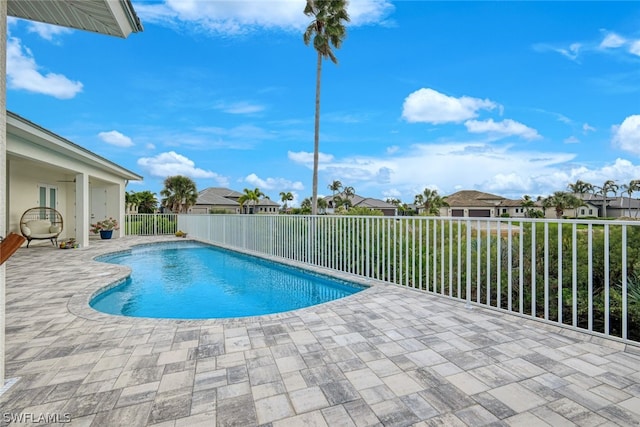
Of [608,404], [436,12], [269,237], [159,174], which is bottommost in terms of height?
[608,404]

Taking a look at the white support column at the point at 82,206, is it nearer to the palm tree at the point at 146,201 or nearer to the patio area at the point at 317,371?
the patio area at the point at 317,371

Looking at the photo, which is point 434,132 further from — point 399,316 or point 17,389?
point 17,389

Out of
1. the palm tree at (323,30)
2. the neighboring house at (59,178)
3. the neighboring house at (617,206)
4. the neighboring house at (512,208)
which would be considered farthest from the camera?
the neighboring house at (617,206)

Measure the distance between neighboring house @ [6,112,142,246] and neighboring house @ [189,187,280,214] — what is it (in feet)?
78.9

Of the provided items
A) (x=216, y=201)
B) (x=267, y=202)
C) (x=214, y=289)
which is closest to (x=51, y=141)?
(x=214, y=289)

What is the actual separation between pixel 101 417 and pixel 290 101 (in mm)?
19222

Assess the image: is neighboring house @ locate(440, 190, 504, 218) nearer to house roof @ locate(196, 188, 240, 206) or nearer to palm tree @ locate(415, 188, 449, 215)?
palm tree @ locate(415, 188, 449, 215)

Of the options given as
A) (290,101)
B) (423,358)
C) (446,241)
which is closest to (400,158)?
(290,101)

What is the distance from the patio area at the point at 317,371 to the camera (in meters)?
1.94

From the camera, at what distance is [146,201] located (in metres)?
34.8

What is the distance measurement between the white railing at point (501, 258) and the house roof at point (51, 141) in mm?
5657

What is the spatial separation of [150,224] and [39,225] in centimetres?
622

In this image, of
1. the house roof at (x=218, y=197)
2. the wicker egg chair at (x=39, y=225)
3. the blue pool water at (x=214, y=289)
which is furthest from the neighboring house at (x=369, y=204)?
the blue pool water at (x=214, y=289)

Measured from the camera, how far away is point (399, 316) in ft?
12.4
